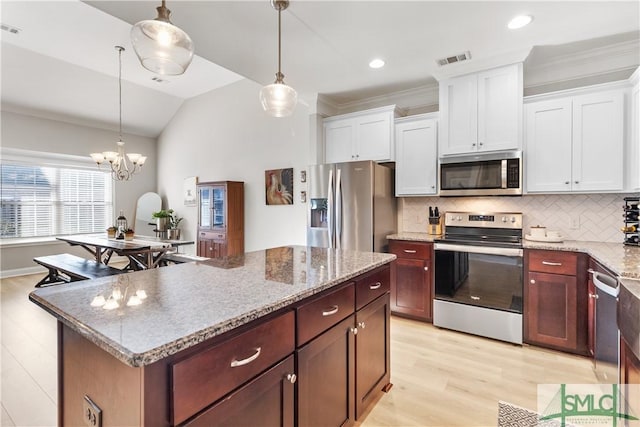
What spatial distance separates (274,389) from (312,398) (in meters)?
0.29

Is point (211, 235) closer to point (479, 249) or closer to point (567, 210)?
point (479, 249)

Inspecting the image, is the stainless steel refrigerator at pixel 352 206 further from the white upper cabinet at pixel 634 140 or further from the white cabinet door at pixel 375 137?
the white upper cabinet at pixel 634 140

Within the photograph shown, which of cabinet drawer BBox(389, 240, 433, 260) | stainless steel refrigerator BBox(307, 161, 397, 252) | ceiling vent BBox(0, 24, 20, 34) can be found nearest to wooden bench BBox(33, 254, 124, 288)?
stainless steel refrigerator BBox(307, 161, 397, 252)

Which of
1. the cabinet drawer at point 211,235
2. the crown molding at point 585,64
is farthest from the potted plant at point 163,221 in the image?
the crown molding at point 585,64

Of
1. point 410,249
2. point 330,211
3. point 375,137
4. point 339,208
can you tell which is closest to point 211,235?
point 330,211

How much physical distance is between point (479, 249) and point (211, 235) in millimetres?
4368

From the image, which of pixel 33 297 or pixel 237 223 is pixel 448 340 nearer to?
Result: pixel 33 297

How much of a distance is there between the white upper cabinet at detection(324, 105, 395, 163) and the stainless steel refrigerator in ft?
0.85

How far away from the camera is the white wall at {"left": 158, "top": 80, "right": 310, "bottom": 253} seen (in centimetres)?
478

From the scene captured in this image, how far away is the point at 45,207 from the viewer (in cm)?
604

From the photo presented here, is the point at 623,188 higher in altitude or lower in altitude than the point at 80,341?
higher

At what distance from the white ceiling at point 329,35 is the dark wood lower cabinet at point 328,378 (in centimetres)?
220

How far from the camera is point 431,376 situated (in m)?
2.27

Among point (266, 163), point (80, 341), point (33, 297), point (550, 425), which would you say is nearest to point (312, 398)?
point (80, 341)
